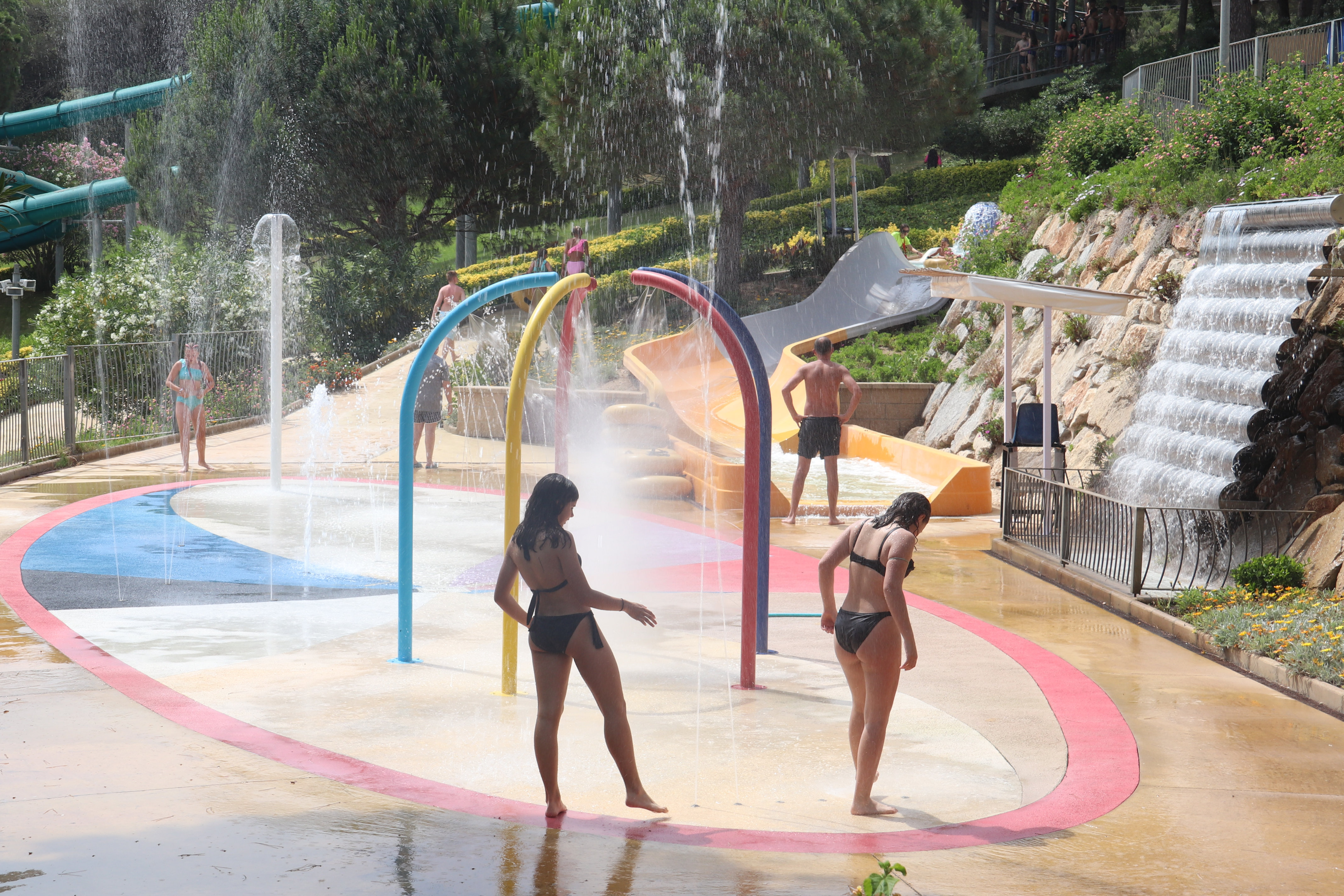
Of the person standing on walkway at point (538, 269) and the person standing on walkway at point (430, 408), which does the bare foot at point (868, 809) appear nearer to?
the person standing on walkway at point (430, 408)

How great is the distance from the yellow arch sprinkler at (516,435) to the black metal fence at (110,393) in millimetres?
11217

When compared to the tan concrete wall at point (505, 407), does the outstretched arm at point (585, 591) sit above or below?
below

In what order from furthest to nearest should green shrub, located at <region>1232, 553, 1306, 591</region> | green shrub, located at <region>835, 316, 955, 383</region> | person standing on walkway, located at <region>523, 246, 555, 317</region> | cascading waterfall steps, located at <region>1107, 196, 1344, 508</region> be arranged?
person standing on walkway, located at <region>523, 246, 555, 317</region>
green shrub, located at <region>835, 316, 955, 383</region>
cascading waterfall steps, located at <region>1107, 196, 1344, 508</region>
green shrub, located at <region>1232, 553, 1306, 591</region>

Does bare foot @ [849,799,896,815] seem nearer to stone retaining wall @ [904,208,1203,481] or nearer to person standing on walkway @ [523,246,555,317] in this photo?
stone retaining wall @ [904,208,1203,481]

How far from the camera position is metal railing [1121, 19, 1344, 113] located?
1825 centimetres

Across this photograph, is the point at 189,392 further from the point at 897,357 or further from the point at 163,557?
the point at 897,357

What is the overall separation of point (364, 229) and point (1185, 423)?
26.0m

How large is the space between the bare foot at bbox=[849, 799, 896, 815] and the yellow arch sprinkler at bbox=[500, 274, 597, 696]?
2.38m

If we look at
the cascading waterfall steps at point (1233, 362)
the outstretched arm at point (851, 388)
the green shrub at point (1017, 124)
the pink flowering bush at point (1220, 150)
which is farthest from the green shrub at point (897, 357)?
the green shrub at point (1017, 124)

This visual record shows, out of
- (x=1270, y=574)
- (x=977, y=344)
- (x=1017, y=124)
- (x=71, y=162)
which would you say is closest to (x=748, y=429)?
(x=1270, y=574)

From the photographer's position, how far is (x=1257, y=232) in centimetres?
1328

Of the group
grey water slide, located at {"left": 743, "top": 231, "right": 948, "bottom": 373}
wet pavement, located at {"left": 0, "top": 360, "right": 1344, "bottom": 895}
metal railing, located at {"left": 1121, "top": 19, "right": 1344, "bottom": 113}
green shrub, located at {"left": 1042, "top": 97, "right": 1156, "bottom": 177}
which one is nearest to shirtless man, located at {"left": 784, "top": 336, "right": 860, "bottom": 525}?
wet pavement, located at {"left": 0, "top": 360, "right": 1344, "bottom": 895}

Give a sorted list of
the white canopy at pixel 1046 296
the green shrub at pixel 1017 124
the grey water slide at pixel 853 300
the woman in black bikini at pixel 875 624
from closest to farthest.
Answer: the woman in black bikini at pixel 875 624, the white canopy at pixel 1046 296, the grey water slide at pixel 853 300, the green shrub at pixel 1017 124

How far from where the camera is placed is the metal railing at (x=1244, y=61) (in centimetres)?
1825
